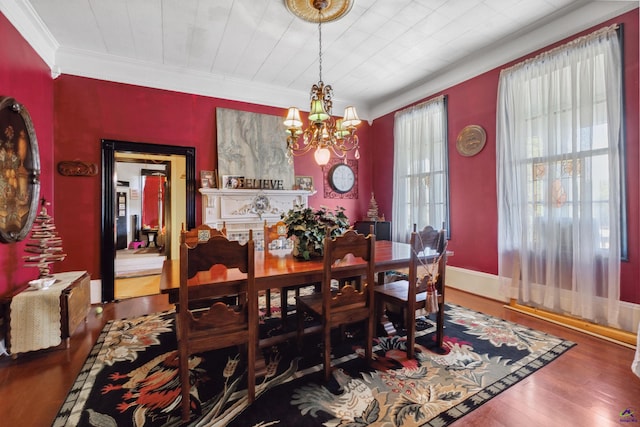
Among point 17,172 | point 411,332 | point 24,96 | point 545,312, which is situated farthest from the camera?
point 545,312

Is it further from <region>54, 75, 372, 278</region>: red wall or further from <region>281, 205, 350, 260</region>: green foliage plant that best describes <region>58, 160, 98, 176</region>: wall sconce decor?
<region>281, 205, 350, 260</region>: green foliage plant

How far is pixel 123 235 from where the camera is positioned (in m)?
6.10

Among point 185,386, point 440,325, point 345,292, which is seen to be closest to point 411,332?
point 440,325

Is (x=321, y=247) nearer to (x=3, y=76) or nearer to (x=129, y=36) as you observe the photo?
(x=3, y=76)

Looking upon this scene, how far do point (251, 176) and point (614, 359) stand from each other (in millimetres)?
4335

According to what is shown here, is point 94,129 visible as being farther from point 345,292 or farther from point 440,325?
point 440,325

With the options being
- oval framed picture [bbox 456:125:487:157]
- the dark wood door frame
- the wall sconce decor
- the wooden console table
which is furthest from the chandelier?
the wall sconce decor

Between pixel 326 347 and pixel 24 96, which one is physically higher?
pixel 24 96

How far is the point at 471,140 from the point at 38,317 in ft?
16.1

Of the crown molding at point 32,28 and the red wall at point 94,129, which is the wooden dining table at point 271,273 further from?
the crown molding at point 32,28

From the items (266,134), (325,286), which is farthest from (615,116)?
(266,134)

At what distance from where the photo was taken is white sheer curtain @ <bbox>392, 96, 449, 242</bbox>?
13.6 feet

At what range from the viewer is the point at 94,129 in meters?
3.52

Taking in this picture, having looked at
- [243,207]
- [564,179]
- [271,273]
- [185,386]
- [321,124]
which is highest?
[321,124]
